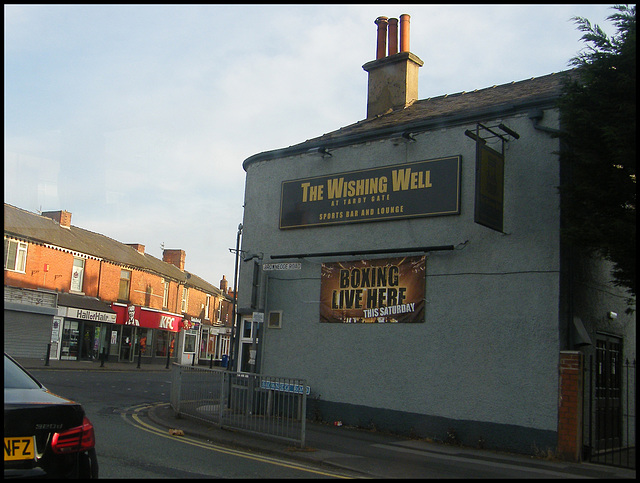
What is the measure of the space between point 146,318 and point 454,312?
33.2 metres

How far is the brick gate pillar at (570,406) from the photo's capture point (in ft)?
33.4

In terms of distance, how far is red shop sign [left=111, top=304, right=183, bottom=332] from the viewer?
38.8 metres

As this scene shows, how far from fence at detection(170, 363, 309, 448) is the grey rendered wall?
205 cm

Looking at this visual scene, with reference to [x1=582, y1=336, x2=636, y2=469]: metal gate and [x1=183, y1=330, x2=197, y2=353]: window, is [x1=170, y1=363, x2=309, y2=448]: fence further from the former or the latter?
[x1=183, y1=330, x2=197, y2=353]: window

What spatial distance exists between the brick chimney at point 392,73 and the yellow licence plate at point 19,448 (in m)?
13.8

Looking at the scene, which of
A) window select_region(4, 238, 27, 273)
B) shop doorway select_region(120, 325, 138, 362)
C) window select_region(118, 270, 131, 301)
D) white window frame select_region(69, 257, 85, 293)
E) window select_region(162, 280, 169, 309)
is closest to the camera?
window select_region(4, 238, 27, 273)

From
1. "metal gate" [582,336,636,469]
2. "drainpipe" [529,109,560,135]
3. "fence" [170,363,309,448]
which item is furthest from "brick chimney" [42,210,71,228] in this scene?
"metal gate" [582,336,636,469]

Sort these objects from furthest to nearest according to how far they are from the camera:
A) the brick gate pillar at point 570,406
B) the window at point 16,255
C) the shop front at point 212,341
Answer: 1. the shop front at point 212,341
2. the window at point 16,255
3. the brick gate pillar at point 570,406

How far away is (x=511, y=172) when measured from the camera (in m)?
11.8

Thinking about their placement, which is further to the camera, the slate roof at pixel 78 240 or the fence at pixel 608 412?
the slate roof at pixel 78 240

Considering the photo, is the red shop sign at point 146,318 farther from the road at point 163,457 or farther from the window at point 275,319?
the window at point 275,319

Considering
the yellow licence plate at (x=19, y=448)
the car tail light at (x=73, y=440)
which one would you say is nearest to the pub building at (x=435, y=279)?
the car tail light at (x=73, y=440)

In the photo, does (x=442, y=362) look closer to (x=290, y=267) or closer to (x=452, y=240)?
(x=452, y=240)

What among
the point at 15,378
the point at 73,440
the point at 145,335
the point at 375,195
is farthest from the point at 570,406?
the point at 145,335
